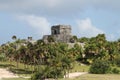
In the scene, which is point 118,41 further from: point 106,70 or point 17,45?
point 106,70

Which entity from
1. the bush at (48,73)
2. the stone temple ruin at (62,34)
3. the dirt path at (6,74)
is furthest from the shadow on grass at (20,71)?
the stone temple ruin at (62,34)

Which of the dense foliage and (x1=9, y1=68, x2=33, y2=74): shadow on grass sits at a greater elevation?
the dense foliage

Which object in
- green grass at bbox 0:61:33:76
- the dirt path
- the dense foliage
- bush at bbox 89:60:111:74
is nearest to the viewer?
the dense foliage

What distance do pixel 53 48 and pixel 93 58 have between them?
21029 mm

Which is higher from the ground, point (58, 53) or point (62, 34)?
point (62, 34)

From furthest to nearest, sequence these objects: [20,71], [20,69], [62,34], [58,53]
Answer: [62,34], [20,69], [20,71], [58,53]

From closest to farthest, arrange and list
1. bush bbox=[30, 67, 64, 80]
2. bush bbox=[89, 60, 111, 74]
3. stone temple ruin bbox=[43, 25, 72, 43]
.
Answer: bush bbox=[30, 67, 64, 80] → bush bbox=[89, 60, 111, 74] → stone temple ruin bbox=[43, 25, 72, 43]

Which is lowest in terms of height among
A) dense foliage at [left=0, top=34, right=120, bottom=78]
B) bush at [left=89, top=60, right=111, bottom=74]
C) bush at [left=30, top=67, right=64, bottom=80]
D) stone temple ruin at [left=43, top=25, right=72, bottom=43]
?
bush at [left=30, top=67, right=64, bottom=80]

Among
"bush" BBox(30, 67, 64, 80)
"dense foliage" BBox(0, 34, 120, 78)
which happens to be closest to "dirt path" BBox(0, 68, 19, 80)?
"dense foliage" BBox(0, 34, 120, 78)

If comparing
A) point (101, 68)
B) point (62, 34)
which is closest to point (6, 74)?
point (101, 68)

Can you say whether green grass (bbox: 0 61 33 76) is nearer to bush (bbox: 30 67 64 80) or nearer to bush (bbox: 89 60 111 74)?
bush (bbox: 30 67 64 80)

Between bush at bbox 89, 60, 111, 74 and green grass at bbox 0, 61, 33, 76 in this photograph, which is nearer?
bush at bbox 89, 60, 111, 74

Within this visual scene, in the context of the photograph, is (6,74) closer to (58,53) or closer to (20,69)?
(20,69)

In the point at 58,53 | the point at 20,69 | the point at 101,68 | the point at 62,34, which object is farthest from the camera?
the point at 62,34
